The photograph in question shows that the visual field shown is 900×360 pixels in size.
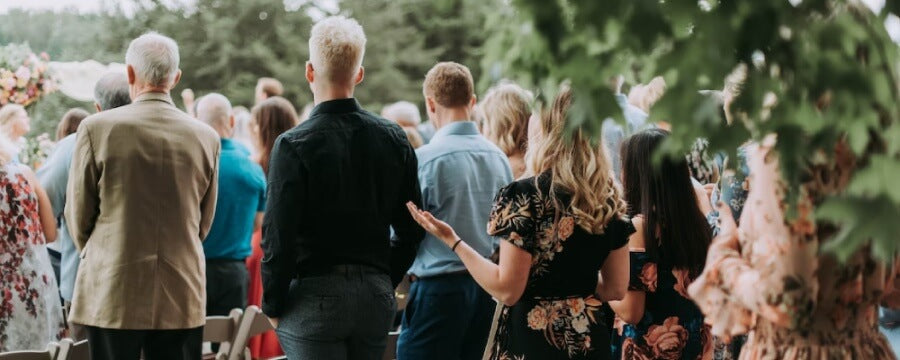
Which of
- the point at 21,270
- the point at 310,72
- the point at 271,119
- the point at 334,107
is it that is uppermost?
the point at 310,72

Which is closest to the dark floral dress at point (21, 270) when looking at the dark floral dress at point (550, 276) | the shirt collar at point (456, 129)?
the shirt collar at point (456, 129)

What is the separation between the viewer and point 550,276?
157 inches

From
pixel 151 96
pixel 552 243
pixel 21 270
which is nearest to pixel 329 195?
pixel 552 243

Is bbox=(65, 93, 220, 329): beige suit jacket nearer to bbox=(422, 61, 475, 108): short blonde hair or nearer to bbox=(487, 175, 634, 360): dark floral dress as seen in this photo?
bbox=(422, 61, 475, 108): short blonde hair

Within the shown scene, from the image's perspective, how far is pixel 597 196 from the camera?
13.1ft

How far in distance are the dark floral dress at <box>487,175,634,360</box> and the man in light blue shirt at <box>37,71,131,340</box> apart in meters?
2.30

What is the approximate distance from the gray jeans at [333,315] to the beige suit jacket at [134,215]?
0.66 m

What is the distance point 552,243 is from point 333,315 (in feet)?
2.64

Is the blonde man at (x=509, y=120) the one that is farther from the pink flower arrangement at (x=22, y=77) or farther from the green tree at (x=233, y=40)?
the green tree at (x=233, y=40)

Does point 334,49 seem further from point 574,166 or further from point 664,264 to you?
point 664,264

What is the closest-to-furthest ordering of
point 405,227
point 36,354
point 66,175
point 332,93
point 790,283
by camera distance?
point 790,283 → point 36,354 → point 332,93 → point 405,227 → point 66,175

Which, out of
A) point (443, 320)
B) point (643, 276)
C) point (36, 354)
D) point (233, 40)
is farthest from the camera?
point (233, 40)

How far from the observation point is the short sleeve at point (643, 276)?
14.4 feet

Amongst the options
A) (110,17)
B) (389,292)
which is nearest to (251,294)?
(389,292)
